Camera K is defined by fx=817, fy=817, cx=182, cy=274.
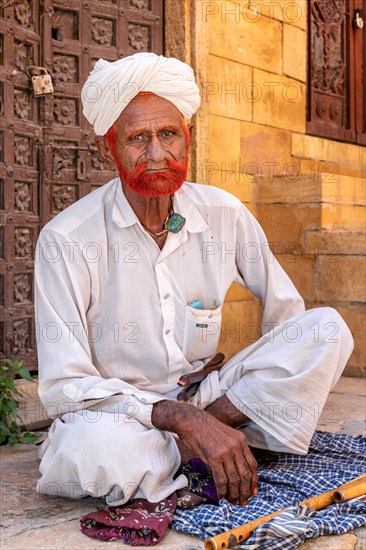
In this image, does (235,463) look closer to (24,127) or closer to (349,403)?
(349,403)

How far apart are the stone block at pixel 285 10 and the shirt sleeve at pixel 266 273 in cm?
293

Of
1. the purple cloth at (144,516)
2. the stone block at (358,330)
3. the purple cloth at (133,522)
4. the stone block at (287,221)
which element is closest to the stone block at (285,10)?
the stone block at (287,221)

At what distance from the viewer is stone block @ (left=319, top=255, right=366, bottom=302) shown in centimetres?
522

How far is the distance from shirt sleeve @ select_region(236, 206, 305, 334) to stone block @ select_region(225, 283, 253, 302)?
87.5 inches

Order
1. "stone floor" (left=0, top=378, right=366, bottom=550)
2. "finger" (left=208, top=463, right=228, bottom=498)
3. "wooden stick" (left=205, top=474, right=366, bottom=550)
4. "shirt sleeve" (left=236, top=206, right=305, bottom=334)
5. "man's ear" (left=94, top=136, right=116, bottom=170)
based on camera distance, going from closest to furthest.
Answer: "wooden stick" (left=205, top=474, right=366, bottom=550) → "stone floor" (left=0, top=378, right=366, bottom=550) → "finger" (left=208, top=463, right=228, bottom=498) → "man's ear" (left=94, top=136, right=116, bottom=170) → "shirt sleeve" (left=236, top=206, right=305, bottom=334)

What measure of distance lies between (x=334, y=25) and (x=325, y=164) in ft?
4.16

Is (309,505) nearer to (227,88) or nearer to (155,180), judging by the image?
(155,180)

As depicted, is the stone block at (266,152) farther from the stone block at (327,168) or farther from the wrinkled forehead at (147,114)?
the wrinkled forehead at (147,114)

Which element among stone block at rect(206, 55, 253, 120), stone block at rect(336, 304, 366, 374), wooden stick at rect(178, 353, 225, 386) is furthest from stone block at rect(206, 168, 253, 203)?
wooden stick at rect(178, 353, 225, 386)

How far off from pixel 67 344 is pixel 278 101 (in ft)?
12.4

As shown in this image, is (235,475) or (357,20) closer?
(235,475)

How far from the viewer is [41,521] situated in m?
2.65

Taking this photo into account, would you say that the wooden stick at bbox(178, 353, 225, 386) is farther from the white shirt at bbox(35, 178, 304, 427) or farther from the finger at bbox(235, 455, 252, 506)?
the finger at bbox(235, 455, 252, 506)

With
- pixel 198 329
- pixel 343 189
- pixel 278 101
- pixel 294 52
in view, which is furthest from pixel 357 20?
pixel 198 329
